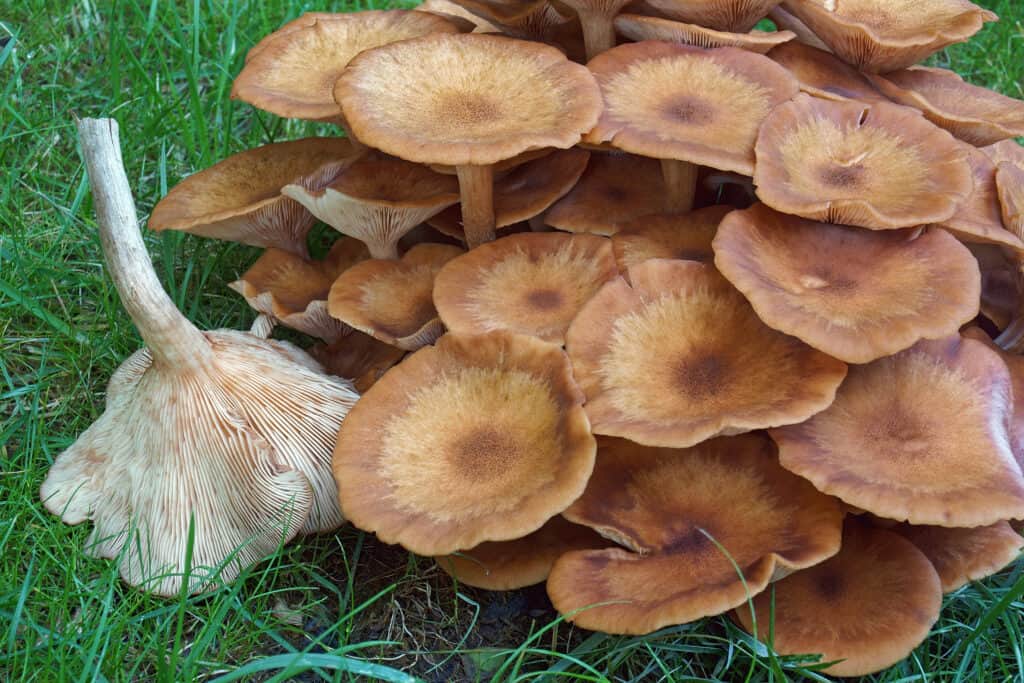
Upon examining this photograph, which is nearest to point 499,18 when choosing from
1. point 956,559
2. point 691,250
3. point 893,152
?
point 691,250

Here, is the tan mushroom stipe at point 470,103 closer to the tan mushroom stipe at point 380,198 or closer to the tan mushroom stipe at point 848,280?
the tan mushroom stipe at point 380,198

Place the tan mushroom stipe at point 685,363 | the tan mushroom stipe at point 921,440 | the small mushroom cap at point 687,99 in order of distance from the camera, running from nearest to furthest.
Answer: the tan mushroom stipe at point 921,440, the tan mushroom stipe at point 685,363, the small mushroom cap at point 687,99

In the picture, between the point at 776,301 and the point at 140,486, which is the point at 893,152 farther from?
the point at 140,486

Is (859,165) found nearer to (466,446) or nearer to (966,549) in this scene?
(966,549)

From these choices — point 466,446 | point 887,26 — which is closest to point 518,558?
point 466,446

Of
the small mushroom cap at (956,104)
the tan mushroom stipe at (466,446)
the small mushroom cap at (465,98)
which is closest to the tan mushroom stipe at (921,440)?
the tan mushroom stipe at (466,446)
